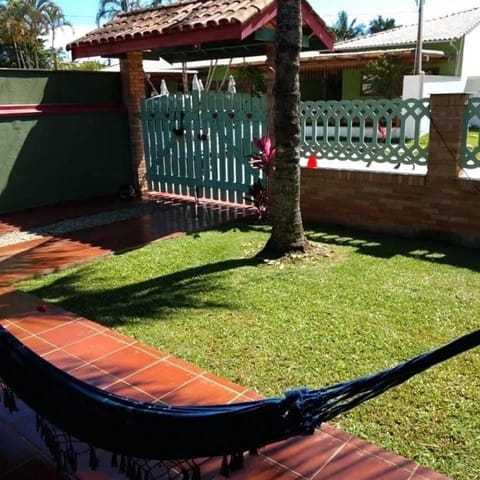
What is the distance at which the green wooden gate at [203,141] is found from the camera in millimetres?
8367

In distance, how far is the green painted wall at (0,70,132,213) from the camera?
8.74 meters

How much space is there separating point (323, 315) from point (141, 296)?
1720mm

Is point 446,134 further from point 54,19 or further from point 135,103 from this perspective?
point 54,19

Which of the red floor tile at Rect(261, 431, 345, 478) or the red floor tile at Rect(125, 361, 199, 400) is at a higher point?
the red floor tile at Rect(125, 361, 199, 400)

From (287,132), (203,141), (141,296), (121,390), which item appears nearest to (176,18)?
(203,141)

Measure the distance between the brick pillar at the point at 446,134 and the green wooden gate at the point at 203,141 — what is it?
2633 mm

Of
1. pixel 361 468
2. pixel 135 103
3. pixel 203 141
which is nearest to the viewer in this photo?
pixel 361 468

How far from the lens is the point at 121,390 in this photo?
10.9 ft

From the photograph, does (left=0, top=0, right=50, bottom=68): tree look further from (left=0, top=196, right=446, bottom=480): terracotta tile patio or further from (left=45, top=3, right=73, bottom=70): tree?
(left=0, top=196, right=446, bottom=480): terracotta tile patio

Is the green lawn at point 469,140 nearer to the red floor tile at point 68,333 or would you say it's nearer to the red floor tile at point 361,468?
the red floor tile at point 68,333

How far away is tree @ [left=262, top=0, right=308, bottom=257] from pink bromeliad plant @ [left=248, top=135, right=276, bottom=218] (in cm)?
159

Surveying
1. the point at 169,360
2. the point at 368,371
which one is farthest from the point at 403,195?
the point at 169,360

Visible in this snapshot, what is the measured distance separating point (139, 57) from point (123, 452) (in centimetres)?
876

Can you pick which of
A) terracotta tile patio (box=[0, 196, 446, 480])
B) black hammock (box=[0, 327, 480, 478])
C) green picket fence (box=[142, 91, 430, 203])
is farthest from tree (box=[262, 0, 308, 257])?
black hammock (box=[0, 327, 480, 478])
